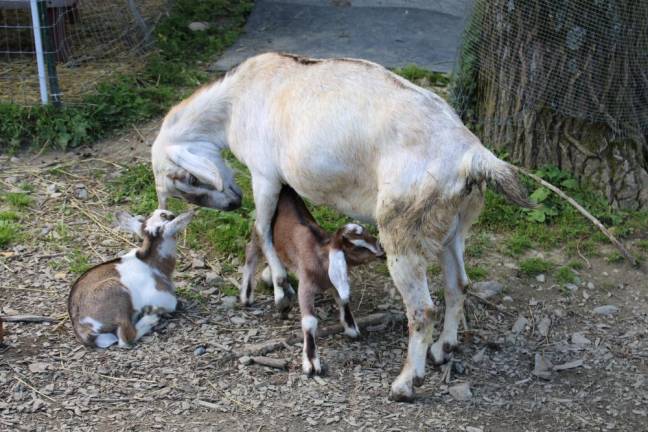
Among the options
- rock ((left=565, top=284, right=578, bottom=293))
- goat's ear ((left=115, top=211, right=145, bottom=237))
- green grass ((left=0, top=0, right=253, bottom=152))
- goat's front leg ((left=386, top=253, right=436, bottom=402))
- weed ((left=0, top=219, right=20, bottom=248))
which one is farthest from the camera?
green grass ((left=0, top=0, right=253, bottom=152))

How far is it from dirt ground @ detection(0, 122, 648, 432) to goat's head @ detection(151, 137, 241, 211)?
0.51m

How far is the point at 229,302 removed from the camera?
228 inches

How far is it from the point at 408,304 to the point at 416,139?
85 centimetres

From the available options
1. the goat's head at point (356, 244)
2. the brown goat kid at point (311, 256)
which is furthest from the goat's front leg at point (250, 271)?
the goat's head at point (356, 244)

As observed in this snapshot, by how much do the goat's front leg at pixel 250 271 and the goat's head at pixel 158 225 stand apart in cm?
46

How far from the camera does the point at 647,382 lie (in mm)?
5059

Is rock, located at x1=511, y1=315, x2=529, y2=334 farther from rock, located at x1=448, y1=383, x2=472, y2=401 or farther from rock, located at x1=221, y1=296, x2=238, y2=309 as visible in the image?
rock, located at x1=221, y1=296, x2=238, y2=309

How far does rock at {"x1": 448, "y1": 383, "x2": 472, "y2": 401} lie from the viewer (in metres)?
4.90

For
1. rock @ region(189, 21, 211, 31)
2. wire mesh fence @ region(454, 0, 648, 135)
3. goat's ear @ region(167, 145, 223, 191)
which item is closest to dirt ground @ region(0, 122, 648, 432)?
goat's ear @ region(167, 145, 223, 191)

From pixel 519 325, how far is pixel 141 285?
89.0 inches

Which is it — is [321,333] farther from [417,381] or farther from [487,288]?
[487,288]

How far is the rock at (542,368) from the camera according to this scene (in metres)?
5.10

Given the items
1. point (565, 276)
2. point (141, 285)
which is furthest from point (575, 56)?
point (141, 285)

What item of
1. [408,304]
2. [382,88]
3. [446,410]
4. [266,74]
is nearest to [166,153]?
[266,74]
